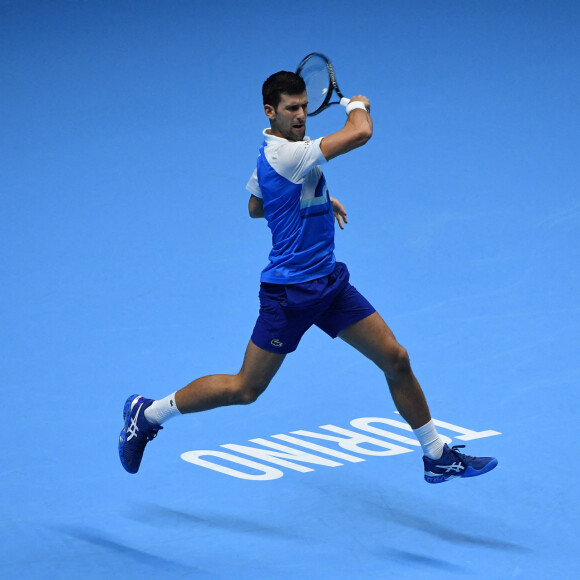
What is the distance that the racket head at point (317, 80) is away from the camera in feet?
18.7

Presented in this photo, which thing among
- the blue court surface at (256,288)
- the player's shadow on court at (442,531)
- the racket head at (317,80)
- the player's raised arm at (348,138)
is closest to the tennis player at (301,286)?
the player's raised arm at (348,138)

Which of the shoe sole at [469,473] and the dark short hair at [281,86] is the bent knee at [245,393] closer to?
the shoe sole at [469,473]

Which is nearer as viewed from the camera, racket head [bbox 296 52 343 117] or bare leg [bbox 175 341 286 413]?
bare leg [bbox 175 341 286 413]

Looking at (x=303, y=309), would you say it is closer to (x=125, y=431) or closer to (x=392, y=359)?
(x=392, y=359)

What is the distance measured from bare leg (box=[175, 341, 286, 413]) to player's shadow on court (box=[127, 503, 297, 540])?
51 cm

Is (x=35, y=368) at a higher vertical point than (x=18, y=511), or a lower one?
higher

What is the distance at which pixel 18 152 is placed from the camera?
1034 centimetres

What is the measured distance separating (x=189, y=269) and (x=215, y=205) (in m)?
1.08

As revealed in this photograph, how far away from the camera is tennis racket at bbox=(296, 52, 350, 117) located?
570 centimetres

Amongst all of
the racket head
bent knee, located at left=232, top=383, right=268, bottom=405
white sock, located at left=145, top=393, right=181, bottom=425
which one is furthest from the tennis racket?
white sock, located at left=145, top=393, right=181, bottom=425

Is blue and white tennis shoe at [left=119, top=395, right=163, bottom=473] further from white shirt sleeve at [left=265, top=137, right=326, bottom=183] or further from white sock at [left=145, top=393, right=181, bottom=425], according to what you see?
white shirt sleeve at [left=265, top=137, right=326, bottom=183]

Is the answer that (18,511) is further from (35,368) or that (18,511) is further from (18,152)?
(18,152)

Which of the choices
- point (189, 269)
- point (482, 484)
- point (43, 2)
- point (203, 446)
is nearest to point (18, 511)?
point (203, 446)

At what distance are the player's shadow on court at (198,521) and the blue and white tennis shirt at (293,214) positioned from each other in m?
1.17
